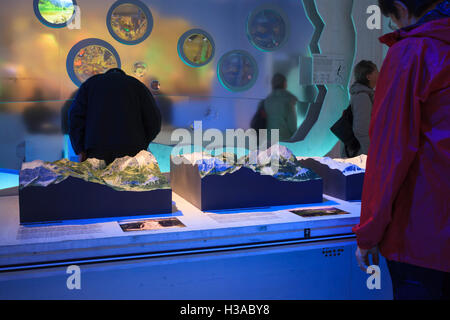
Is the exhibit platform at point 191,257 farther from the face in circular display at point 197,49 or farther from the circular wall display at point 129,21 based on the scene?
the face in circular display at point 197,49

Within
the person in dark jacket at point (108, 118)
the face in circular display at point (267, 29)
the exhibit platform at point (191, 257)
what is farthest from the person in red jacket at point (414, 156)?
the face in circular display at point (267, 29)

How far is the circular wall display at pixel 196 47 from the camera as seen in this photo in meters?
3.76

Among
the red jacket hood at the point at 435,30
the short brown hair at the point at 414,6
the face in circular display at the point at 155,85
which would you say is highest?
the short brown hair at the point at 414,6

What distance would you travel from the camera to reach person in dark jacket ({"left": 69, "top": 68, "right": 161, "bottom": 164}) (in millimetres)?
2715

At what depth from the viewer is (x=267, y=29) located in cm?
405

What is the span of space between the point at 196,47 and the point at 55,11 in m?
1.14

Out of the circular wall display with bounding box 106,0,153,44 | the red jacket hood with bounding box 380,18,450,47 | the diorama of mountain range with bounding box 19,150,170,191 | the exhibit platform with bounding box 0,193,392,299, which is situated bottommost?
the exhibit platform with bounding box 0,193,392,299

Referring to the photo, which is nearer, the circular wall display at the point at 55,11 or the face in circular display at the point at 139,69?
the circular wall display at the point at 55,11

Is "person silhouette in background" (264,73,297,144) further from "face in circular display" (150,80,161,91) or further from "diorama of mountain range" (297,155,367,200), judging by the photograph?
"diorama of mountain range" (297,155,367,200)

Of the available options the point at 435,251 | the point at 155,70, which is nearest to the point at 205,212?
the point at 435,251

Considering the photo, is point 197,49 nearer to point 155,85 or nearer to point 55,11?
point 155,85

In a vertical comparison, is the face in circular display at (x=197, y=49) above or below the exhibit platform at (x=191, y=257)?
above

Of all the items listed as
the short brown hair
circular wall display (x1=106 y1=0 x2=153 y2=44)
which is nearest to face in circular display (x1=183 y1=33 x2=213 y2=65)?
circular wall display (x1=106 y1=0 x2=153 y2=44)

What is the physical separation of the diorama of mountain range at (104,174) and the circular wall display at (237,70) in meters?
2.13
